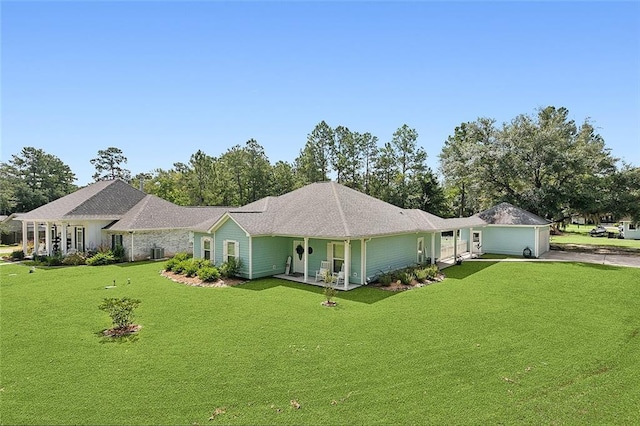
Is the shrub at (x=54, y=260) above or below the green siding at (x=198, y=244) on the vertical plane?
below

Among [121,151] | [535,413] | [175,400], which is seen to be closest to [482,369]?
[535,413]

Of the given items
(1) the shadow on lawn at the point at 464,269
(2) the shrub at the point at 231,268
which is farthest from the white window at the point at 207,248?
(1) the shadow on lawn at the point at 464,269

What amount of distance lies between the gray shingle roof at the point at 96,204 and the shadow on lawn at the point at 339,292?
49.3 ft

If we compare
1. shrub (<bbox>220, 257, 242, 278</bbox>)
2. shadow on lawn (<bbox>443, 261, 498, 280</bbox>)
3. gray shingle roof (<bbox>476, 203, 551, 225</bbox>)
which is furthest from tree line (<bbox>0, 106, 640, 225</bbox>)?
shrub (<bbox>220, 257, 242, 278</bbox>)

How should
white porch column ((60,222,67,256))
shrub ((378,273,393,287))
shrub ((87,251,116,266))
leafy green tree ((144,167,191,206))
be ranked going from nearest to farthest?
shrub ((378,273,393,287))
shrub ((87,251,116,266))
white porch column ((60,222,67,256))
leafy green tree ((144,167,191,206))

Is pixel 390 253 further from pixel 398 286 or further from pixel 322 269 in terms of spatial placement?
pixel 322 269

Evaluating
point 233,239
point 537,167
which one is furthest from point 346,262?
point 537,167

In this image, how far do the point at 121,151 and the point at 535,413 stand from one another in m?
Result: 81.9

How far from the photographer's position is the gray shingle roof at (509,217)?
2603cm

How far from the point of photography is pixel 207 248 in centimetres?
1894

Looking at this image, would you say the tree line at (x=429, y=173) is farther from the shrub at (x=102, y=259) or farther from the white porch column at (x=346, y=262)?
the shrub at (x=102, y=259)

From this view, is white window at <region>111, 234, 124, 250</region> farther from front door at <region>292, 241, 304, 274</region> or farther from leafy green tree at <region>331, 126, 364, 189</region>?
leafy green tree at <region>331, 126, 364, 189</region>

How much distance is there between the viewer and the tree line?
1136 inches

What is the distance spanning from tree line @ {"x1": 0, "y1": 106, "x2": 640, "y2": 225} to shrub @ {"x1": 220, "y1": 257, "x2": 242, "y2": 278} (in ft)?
81.2
